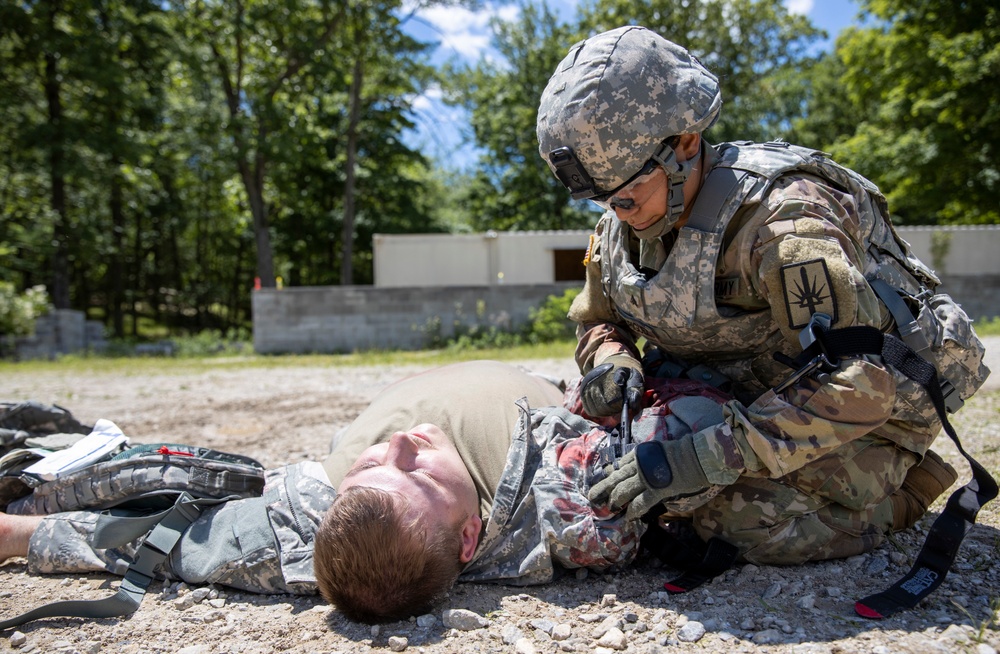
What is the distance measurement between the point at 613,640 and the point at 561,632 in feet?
0.50

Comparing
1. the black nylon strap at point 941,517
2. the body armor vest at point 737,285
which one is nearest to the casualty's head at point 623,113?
the body armor vest at point 737,285

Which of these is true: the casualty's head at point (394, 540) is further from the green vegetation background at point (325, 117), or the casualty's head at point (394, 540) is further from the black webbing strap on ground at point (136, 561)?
the green vegetation background at point (325, 117)

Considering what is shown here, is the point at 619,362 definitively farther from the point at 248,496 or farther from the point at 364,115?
the point at 364,115

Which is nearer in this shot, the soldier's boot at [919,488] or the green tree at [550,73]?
the soldier's boot at [919,488]

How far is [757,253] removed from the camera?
224 centimetres

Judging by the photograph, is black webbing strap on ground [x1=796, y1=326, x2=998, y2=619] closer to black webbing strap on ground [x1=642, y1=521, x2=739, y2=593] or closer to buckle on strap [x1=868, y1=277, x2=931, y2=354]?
buckle on strap [x1=868, y1=277, x2=931, y2=354]

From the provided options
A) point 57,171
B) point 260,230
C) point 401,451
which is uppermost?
point 57,171

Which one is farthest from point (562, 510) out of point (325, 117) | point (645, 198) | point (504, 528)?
point (325, 117)

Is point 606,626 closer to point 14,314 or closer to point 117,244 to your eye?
point 14,314

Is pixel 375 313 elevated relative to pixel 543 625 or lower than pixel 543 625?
elevated

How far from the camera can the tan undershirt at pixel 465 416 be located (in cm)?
258

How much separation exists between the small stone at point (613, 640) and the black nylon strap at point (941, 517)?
2.17 feet

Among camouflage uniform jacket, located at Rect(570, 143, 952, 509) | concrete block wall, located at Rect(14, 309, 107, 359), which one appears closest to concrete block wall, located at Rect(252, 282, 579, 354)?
concrete block wall, located at Rect(14, 309, 107, 359)

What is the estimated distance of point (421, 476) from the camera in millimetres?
2295
